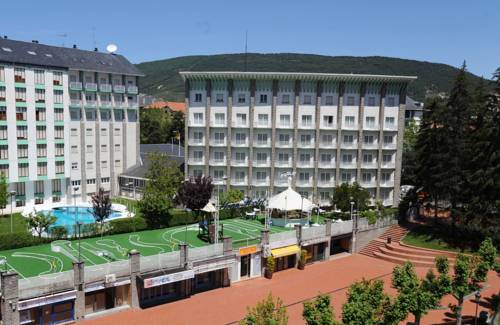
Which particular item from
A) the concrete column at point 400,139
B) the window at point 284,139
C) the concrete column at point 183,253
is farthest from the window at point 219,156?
the concrete column at point 183,253

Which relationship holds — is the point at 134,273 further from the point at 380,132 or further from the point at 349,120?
the point at 380,132

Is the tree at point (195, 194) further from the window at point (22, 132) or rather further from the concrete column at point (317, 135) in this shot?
the window at point (22, 132)

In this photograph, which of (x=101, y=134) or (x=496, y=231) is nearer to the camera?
(x=496, y=231)

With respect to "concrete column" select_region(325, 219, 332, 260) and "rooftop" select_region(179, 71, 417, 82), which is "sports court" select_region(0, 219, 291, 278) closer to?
"concrete column" select_region(325, 219, 332, 260)

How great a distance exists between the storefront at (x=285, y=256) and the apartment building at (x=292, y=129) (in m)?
16.1

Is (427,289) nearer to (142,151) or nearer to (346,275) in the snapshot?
(346,275)

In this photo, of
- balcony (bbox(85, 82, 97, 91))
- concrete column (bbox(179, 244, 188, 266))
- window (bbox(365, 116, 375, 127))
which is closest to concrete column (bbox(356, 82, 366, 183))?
window (bbox(365, 116, 375, 127))

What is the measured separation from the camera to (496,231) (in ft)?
125

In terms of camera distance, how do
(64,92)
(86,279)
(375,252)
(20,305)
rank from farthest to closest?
(64,92) → (375,252) → (86,279) → (20,305)

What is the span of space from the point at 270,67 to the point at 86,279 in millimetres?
167737

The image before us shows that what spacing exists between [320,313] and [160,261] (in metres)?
14.1

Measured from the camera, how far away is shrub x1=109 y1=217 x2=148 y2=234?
3922cm

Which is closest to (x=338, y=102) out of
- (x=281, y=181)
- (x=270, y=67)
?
(x=281, y=181)

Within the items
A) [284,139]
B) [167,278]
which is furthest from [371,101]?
[167,278]
